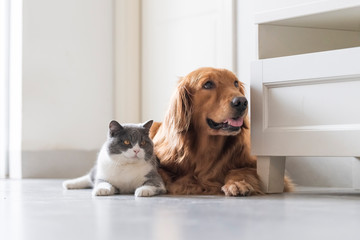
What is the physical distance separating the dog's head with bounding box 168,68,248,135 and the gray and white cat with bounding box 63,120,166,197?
5.8 inches

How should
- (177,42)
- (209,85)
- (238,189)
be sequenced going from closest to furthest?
(238,189)
(209,85)
(177,42)

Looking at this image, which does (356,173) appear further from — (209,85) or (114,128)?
(114,128)

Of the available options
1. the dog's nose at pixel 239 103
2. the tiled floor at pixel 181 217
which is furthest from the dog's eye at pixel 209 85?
the tiled floor at pixel 181 217

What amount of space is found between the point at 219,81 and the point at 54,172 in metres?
1.64

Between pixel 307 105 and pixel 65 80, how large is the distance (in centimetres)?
185

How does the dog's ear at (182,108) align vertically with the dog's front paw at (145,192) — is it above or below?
above

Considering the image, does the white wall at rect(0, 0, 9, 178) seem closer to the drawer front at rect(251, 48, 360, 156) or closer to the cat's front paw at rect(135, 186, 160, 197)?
the cat's front paw at rect(135, 186, 160, 197)

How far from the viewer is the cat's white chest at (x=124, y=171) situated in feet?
6.82

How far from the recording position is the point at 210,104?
2.05 m

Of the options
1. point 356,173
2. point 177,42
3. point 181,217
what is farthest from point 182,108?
point 177,42

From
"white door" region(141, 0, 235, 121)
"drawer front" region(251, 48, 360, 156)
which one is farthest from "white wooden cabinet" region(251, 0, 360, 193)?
"white door" region(141, 0, 235, 121)

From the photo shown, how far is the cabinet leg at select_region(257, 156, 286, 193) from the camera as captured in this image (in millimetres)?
2072

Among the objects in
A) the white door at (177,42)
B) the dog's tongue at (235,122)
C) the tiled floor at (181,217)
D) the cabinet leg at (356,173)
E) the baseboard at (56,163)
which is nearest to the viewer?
the tiled floor at (181,217)

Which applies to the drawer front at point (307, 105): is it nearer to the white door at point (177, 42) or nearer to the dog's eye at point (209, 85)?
the dog's eye at point (209, 85)
